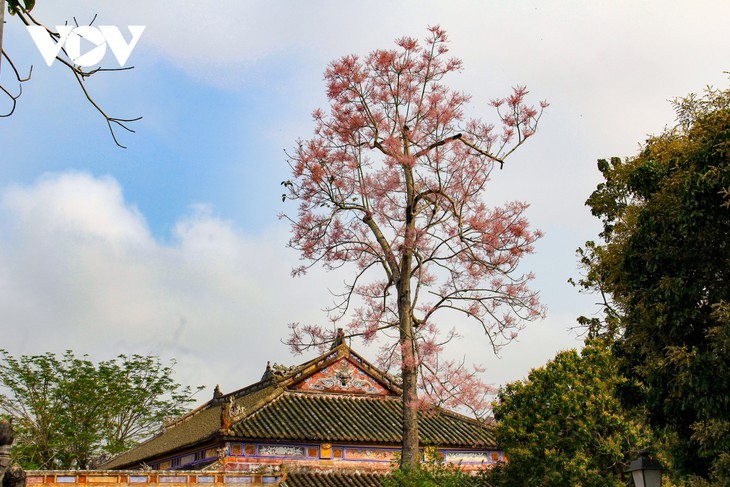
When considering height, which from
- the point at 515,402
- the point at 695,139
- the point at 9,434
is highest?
the point at 695,139

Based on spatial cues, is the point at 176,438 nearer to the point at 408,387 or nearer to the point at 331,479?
the point at 331,479

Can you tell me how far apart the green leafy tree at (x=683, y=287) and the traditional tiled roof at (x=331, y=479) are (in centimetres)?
1089

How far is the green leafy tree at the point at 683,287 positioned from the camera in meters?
10.8

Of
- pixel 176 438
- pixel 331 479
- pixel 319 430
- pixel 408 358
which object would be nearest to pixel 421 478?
pixel 408 358

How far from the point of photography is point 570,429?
19.7 meters

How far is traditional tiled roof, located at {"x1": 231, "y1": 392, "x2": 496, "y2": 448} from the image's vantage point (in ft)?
73.9

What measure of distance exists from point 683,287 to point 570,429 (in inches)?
364

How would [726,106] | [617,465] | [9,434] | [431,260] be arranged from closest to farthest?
[9,434] → [726,106] → [431,260] → [617,465]

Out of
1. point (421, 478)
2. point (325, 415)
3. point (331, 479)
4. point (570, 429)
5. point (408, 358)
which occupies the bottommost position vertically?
point (421, 478)

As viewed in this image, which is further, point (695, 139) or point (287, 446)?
point (287, 446)

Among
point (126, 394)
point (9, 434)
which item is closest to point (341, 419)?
point (126, 394)

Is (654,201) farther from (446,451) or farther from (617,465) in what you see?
(446,451)

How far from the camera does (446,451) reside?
24.6 metres

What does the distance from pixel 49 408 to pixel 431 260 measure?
21.8m
